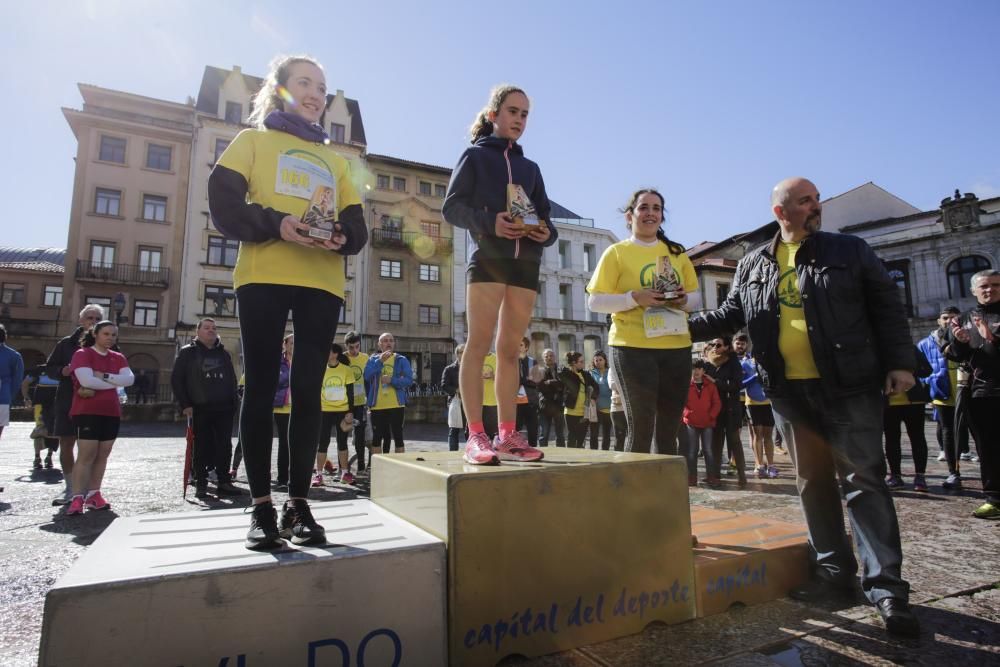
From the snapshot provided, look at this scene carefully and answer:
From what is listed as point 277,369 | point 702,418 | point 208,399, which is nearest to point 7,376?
point 208,399

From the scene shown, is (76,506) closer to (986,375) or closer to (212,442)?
(212,442)

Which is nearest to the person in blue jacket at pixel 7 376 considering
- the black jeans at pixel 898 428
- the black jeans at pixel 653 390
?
the black jeans at pixel 653 390

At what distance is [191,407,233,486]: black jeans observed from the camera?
582 cm

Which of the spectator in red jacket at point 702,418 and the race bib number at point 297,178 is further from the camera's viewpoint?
the spectator in red jacket at point 702,418

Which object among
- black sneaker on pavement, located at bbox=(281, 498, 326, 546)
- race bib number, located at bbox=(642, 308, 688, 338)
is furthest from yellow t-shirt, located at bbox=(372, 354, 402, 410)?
black sneaker on pavement, located at bbox=(281, 498, 326, 546)

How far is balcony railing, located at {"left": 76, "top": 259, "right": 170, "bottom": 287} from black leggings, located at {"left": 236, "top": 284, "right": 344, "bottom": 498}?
3097cm

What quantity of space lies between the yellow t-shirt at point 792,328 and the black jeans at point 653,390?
0.49 meters

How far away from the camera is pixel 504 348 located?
2.83 meters

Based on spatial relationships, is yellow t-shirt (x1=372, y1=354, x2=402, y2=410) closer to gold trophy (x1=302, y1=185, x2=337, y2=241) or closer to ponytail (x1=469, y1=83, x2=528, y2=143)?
ponytail (x1=469, y1=83, x2=528, y2=143)

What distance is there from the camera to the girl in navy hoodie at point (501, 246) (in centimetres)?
269

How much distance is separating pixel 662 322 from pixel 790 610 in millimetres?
1469

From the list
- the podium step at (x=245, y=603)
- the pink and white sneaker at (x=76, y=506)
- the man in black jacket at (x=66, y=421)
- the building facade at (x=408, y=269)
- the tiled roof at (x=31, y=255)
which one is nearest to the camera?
the podium step at (x=245, y=603)

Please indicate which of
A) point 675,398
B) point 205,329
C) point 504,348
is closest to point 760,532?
point 675,398

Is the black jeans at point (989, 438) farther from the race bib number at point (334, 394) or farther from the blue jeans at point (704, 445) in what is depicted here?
the race bib number at point (334, 394)
